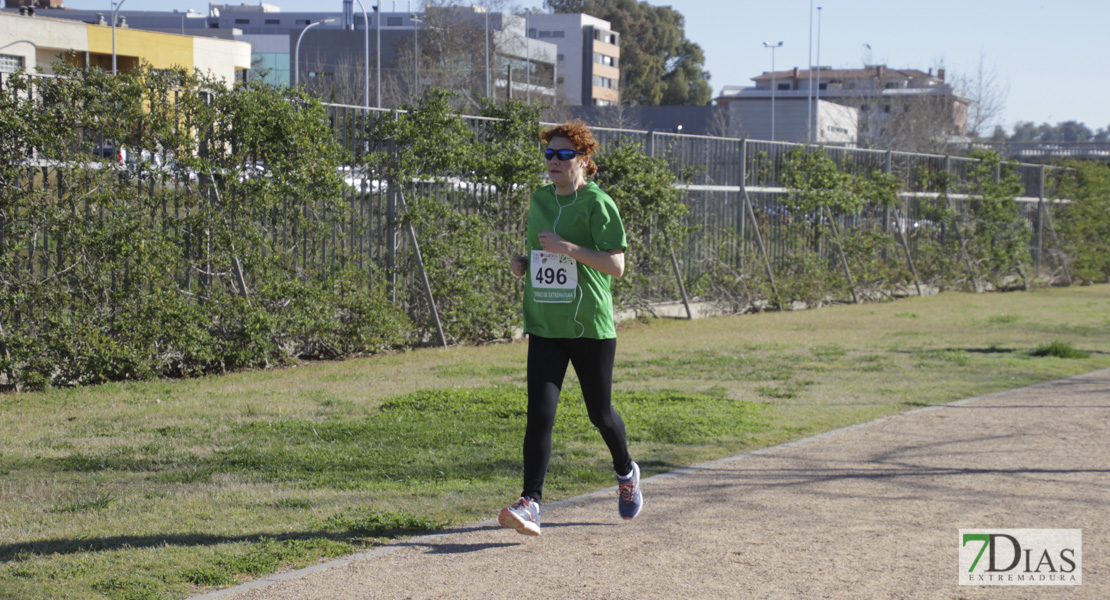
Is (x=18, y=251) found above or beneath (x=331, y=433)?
→ above

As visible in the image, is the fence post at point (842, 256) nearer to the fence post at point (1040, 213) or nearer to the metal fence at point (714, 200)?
the metal fence at point (714, 200)

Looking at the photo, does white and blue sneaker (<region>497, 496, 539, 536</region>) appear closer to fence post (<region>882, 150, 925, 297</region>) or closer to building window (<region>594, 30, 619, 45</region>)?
fence post (<region>882, 150, 925, 297</region>)

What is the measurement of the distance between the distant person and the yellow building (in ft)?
137

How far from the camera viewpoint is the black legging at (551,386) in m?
5.23

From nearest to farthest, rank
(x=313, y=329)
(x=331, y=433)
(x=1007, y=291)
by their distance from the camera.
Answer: (x=331, y=433) → (x=313, y=329) → (x=1007, y=291)

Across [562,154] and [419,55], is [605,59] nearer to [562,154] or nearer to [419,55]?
[419,55]

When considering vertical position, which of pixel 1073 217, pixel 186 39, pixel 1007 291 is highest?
pixel 186 39

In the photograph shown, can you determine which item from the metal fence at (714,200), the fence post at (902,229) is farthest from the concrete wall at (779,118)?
the fence post at (902,229)

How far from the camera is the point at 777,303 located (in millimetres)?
18062

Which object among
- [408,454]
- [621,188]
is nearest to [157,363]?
[408,454]

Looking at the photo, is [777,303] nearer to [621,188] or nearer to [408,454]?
[621,188]

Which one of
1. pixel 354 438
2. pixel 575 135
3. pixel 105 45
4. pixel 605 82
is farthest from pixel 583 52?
pixel 575 135

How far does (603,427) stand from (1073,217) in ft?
79.3

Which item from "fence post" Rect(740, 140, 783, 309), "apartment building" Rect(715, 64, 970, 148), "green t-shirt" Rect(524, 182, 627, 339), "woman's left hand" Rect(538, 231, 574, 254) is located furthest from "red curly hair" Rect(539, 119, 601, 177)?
"apartment building" Rect(715, 64, 970, 148)
